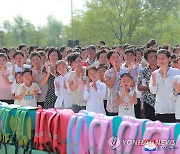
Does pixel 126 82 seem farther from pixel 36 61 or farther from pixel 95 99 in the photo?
pixel 36 61

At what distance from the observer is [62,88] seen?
6.16 m

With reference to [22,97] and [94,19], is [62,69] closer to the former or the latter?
[22,97]

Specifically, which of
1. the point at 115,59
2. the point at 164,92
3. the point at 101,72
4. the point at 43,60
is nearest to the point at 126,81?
the point at 164,92

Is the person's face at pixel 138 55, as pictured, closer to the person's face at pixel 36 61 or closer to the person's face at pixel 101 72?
the person's face at pixel 101 72

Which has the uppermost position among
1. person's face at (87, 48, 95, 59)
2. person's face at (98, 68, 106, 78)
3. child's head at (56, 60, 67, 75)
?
person's face at (87, 48, 95, 59)

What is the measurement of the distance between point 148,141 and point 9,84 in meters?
3.94

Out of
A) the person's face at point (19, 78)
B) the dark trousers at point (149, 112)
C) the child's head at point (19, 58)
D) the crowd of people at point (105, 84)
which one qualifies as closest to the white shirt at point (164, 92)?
the crowd of people at point (105, 84)

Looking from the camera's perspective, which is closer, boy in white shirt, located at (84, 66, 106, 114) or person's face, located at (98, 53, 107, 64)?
boy in white shirt, located at (84, 66, 106, 114)

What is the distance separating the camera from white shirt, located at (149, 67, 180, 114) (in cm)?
527

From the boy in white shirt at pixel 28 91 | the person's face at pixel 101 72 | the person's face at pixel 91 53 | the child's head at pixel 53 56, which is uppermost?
the person's face at pixel 91 53

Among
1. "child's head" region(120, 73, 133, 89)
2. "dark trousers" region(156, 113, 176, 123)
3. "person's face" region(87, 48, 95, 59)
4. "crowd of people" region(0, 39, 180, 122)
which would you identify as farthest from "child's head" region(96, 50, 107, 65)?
"dark trousers" region(156, 113, 176, 123)

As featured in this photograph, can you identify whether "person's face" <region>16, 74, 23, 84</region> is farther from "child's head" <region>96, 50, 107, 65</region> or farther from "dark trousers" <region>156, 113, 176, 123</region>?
"dark trousers" <region>156, 113, 176, 123</region>

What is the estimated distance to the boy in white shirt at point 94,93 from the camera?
19.1 ft

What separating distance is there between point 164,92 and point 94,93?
986 mm
